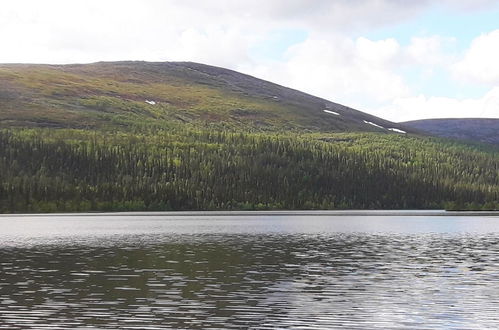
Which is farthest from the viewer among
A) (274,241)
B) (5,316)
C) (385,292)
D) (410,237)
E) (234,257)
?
(410,237)

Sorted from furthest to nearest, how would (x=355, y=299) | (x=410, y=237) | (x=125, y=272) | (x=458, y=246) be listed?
1. (x=410, y=237)
2. (x=458, y=246)
3. (x=125, y=272)
4. (x=355, y=299)

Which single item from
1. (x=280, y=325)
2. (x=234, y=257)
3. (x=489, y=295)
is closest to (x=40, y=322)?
(x=280, y=325)

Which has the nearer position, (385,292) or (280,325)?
(280,325)

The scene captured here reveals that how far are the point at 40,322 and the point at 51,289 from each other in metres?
13.1

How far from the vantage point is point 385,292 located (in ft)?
164

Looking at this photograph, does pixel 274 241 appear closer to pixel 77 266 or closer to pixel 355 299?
pixel 77 266

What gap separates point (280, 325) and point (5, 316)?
14.7 metres

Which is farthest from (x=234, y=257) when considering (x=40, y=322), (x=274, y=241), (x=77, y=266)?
(x=40, y=322)

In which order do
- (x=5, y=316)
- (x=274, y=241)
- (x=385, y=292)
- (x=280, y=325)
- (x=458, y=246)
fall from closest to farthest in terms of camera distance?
1. (x=280, y=325)
2. (x=5, y=316)
3. (x=385, y=292)
4. (x=458, y=246)
5. (x=274, y=241)

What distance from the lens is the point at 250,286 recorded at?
53.2 m

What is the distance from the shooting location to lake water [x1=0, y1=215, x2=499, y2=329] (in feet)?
131

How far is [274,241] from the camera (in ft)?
337

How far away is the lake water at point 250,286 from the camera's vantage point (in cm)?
3997

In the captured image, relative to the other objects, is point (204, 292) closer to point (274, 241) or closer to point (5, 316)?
point (5, 316)
